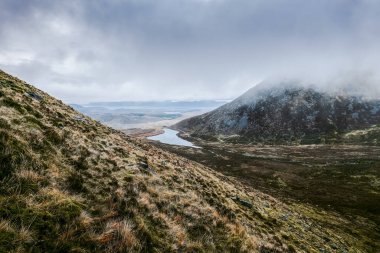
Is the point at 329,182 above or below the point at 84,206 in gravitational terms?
below

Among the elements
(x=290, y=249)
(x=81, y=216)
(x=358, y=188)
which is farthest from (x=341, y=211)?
(x=81, y=216)

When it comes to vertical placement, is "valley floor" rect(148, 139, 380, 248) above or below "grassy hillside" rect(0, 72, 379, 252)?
below

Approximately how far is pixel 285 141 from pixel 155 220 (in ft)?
642

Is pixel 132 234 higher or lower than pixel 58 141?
lower

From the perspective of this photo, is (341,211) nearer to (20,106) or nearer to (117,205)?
(117,205)

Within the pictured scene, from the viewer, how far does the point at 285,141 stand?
191 m

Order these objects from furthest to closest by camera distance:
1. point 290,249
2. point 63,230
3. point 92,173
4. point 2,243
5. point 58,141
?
point 290,249, point 58,141, point 92,173, point 63,230, point 2,243

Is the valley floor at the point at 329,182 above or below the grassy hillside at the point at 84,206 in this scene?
below

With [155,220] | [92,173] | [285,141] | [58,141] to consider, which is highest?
[58,141]

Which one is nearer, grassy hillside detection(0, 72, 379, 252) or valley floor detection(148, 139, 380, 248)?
grassy hillside detection(0, 72, 379, 252)

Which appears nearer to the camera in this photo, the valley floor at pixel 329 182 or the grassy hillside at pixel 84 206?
the grassy hillside at pixel 84 206

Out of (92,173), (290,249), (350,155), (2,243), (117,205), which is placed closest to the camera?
(2,243)

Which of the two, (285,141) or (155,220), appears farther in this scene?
(285,141)

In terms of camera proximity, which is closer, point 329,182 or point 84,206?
point 84,206
